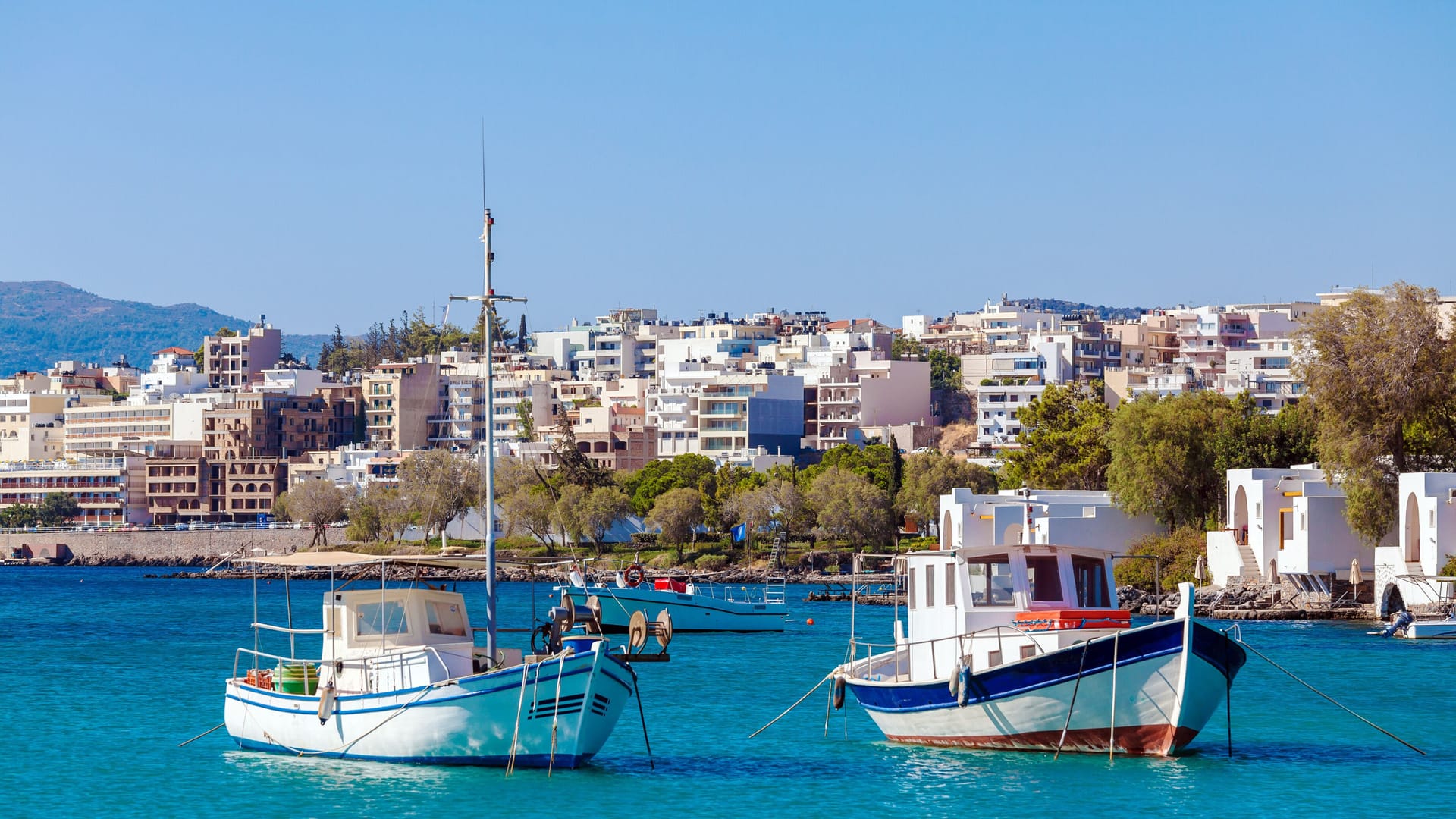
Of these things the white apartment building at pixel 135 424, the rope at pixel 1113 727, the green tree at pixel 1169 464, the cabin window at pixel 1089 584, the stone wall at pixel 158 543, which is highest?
the white apartment building at pixel 135 424

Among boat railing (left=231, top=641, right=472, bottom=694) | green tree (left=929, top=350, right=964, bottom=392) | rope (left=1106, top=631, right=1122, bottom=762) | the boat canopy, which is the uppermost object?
green tree (left=929, top=350, right=964, bottom=392)

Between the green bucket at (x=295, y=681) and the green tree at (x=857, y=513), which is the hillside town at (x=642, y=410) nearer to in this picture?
the green tree at (x=857, y=513)

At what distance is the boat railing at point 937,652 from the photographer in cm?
2766

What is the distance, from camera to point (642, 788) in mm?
27203

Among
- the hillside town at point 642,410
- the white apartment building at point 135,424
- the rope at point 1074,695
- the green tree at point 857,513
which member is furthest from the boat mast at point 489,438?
the white apartment building at point 135,424

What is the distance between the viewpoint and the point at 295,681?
1160 inches

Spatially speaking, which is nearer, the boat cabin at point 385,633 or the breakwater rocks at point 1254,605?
the boat cabin at point 385,633

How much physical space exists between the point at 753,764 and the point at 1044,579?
16.7 feet

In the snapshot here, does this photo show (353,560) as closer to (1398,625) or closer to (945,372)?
(1398,625)

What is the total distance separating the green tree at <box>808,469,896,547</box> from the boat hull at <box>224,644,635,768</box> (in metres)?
80.8

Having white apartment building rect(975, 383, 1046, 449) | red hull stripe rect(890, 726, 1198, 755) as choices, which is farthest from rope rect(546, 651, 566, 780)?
white apartment building rect(975, 383, 1046, 449)

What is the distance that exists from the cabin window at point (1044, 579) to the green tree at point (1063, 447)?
5680 cm

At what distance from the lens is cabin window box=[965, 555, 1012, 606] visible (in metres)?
29.1

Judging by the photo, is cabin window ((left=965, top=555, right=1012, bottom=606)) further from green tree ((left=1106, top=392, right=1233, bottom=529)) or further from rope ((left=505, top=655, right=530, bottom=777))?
green tree ((left=1106, top=392, right=1233, bottom=529))
